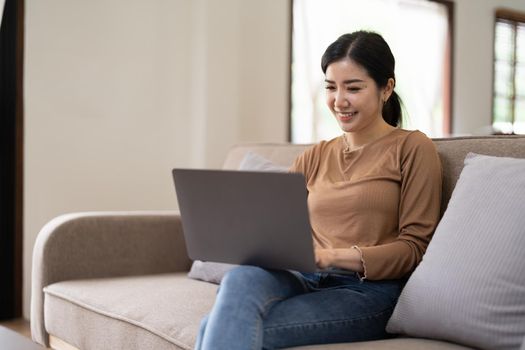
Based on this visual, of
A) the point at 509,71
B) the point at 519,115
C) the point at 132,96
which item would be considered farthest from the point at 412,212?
the point at 519,115

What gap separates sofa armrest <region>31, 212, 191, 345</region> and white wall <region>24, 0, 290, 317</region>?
1126mm

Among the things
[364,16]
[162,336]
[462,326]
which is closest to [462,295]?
[462,326]

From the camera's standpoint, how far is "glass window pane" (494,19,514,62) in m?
5.58

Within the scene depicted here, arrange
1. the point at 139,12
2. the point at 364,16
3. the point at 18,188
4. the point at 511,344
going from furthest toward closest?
the point at 364,16 < the point at 139,12 < the point at 18,188 < the point at 511,344

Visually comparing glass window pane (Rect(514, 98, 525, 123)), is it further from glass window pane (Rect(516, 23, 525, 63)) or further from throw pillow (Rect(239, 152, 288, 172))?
throw pillow (Rect(239, 152, 288, 172))

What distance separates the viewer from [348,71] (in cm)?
170

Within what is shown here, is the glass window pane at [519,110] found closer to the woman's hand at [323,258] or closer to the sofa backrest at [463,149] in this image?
the sofa backrest at [463,149]

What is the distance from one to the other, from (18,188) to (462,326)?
8.29 feet

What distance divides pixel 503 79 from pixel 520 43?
40 centimetres

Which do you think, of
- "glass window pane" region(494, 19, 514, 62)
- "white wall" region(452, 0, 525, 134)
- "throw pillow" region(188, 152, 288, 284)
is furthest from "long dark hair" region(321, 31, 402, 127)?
"glass window pane" region(494, 19, 514, 62)

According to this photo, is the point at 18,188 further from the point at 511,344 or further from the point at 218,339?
the point at 511,344

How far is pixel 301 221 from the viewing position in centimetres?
125

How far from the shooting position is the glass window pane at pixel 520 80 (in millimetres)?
5820

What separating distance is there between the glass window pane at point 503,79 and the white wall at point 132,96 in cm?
244
